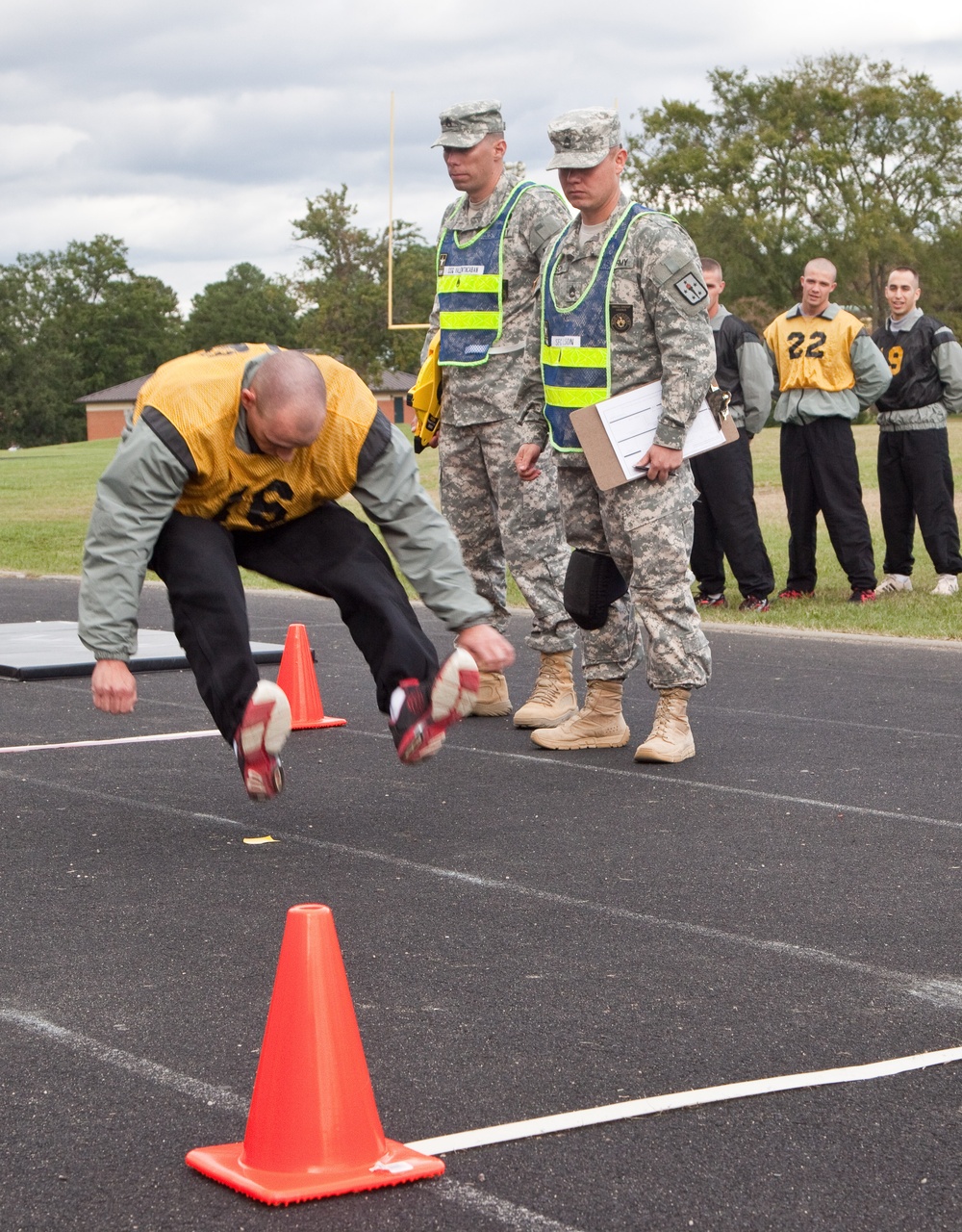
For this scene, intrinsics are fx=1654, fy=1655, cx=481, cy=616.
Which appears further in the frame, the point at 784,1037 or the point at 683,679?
the point at 683,679

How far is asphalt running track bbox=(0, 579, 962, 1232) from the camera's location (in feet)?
9.55

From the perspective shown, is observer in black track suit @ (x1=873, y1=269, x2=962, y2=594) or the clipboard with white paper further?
observer in black track suit @ (x1=873, y1=269, x2=962, y2=594)

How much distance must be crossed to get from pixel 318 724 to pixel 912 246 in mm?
59026

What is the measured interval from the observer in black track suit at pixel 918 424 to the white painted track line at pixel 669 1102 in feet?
28.4

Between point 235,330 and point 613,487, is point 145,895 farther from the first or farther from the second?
point 235,330

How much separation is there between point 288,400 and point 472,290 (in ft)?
10.0

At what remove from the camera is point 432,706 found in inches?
186

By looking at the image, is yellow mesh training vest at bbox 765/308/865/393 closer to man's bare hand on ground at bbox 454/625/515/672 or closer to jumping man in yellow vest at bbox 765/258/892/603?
jumping man in yellow vest at bbox 765/258/892/603

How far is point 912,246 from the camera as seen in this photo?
6216 cm

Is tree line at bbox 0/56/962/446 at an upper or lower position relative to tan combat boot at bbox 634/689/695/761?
upper

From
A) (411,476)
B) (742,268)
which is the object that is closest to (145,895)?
(411,476)

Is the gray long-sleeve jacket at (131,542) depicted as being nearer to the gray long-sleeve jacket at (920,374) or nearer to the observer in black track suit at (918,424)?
the gray long-sleeve jacket at (920,374)

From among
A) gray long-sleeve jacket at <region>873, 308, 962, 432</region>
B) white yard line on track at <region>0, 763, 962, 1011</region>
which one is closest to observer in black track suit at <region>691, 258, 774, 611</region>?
gray long-sleeve jacket at <region>873, 308, 962, 432</region>

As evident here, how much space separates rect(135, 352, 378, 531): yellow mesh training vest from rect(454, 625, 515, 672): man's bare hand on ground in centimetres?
61
